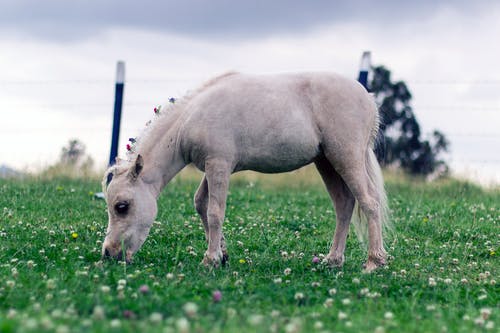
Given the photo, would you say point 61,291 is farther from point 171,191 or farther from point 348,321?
point 171,191

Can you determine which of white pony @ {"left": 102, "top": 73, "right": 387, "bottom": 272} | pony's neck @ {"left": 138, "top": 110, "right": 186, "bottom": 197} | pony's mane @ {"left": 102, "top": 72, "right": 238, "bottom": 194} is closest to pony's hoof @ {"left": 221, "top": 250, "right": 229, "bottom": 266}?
white pony @ {"left": 102, "top": 73, "right": 387, "bottom": 272}

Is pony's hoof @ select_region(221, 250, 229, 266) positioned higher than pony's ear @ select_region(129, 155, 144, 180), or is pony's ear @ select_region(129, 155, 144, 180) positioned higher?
pony's ear @ select_region(129, 155, 144, 180)

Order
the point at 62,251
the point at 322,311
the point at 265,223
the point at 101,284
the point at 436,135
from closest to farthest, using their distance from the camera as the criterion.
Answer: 1. the point at 322,311
2. the point at 101,284
3. the point at 62,251
4. the point at 265,223
5. the point at 436,135

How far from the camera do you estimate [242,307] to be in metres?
5.12

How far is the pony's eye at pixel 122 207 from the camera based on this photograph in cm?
708

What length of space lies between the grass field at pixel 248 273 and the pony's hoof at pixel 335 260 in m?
0.11

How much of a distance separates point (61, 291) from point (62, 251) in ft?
7.57

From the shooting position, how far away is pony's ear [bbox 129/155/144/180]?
7074 mm

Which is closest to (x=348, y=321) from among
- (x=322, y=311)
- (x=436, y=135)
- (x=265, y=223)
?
(x=322, y=311)

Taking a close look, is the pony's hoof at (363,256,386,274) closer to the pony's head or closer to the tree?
the pony's head

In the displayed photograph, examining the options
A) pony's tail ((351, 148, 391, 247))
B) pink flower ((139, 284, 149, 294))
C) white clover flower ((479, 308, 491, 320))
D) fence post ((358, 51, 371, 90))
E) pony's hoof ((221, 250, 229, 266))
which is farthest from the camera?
fence post ((358, 51, 371, 90))

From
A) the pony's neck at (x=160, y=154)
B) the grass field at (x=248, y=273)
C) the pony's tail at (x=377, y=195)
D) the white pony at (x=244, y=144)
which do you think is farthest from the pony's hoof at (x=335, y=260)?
the pony's neck at (x=160, y=154)

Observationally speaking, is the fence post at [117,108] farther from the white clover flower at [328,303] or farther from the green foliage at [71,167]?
the white clover flower at [328,303]

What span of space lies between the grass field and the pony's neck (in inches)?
35.1
